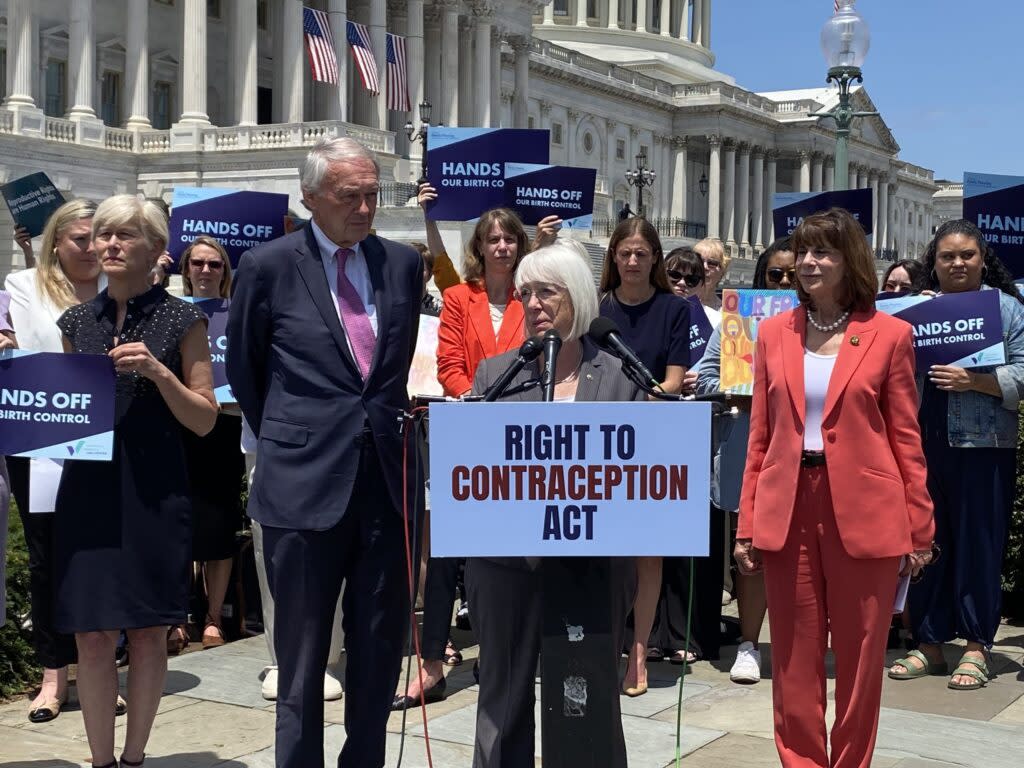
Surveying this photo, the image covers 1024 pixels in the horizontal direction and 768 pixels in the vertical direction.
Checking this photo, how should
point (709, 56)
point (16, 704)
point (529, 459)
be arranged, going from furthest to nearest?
point (709, 56) < point (16, 704) < point (529, 459)

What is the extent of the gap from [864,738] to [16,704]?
3.87 meters

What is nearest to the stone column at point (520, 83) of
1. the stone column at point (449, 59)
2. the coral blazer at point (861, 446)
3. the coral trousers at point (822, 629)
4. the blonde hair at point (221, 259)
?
the stone column at point (449, 59)

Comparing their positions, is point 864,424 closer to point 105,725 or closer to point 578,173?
point 105,725

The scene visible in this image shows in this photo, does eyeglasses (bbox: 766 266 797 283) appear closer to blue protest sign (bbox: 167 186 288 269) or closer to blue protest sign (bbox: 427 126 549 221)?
blue protest sign (bbox: 427 126 549 221)

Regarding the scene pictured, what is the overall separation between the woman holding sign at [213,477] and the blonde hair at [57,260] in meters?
1.43

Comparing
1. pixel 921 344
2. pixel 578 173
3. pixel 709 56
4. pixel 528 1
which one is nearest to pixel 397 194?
pixel 528 1

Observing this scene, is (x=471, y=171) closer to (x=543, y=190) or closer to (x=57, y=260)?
(x=543, y=190)

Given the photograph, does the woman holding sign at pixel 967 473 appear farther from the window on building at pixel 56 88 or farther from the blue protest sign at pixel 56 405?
the window on building at pixel 56 88

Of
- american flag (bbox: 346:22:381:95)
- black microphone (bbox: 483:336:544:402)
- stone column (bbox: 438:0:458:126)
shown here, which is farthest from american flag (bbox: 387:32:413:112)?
black microphone (bbox: 483:336:544:402)

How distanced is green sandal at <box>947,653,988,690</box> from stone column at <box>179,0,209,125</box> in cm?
3707

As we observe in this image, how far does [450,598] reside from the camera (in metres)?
6.94

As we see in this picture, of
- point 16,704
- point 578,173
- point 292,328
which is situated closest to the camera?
point 292,328

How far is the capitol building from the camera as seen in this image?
1548 inches

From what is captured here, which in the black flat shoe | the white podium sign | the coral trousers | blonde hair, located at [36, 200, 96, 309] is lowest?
the black flat shoe
